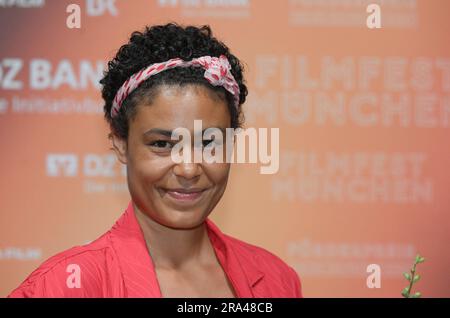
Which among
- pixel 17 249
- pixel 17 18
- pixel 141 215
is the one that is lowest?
pixel 17 249

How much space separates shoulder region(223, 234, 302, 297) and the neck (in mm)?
147

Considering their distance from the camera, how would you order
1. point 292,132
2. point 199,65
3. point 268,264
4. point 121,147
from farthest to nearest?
1. point 292,132
2. point 268,264
3. point 121,147
4. point 199,65

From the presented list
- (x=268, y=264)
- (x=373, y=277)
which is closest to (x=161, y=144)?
(x=268, y=264)

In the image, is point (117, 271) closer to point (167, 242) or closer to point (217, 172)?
point (167, 242)

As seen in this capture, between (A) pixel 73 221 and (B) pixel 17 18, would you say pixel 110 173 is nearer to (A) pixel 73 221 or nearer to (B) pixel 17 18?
(A) pixel 73 221

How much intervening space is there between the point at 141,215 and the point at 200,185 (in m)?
0.17

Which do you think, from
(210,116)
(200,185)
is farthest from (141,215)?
(210,116)

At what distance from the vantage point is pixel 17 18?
1.96m

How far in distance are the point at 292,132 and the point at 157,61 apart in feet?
2.11

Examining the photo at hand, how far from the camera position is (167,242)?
62.8 inches

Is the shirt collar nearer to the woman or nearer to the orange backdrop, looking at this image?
the woman

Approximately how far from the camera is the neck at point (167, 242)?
1.59m

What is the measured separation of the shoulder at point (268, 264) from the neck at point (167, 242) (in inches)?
5.8

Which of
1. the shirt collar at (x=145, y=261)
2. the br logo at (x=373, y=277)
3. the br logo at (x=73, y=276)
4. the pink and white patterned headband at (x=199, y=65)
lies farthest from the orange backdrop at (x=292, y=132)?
the br logo at (x=73, y=276)
